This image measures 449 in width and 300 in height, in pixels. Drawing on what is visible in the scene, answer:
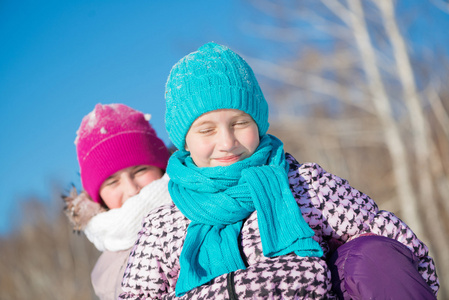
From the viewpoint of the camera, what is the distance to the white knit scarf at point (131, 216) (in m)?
2.35

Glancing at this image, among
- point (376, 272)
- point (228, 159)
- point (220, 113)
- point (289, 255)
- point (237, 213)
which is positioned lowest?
point (376, 272)

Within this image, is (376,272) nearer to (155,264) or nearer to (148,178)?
(155,264)

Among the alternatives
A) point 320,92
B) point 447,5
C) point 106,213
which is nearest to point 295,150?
point 320,92

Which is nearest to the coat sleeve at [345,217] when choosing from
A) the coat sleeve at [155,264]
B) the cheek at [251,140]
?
the cheek at [251,140]

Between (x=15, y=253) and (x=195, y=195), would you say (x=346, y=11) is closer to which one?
(x=195, y=195)

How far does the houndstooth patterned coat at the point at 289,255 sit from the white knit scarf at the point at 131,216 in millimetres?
468

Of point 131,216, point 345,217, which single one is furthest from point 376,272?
point 131,216

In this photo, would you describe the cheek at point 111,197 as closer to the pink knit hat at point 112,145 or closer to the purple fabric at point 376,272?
the pink knit hat at point 112,145

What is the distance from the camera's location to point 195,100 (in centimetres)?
177

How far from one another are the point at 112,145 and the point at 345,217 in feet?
5.09

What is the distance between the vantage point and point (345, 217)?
1.63 meters

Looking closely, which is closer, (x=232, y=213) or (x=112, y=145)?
(x=232, y=213)

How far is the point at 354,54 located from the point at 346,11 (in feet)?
2.73

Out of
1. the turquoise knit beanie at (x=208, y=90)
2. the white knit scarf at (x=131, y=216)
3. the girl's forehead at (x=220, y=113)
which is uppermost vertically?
the turquoise knit beanie at (x=208, y=90)
